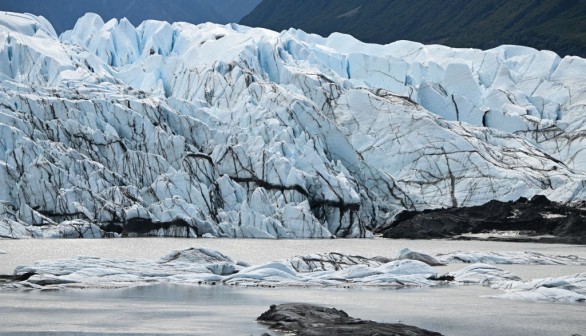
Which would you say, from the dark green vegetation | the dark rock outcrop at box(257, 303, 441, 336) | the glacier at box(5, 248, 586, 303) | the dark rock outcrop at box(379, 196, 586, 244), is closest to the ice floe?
the glacier at box(5, 248, 586, 303)

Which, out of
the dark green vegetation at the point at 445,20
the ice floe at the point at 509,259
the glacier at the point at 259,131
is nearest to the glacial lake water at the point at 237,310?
the ice floe at the point at 509,259

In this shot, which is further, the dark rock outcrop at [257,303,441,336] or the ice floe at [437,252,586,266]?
the ice floe at [437,252,586,266]

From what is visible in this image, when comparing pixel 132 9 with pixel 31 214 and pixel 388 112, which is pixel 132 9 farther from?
pixel 31 214

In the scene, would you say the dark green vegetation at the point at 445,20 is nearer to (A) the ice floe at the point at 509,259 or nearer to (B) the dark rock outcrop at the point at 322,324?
(A) the ice floe at the point at 509,259

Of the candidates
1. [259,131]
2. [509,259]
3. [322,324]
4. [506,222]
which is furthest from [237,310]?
[259,131]

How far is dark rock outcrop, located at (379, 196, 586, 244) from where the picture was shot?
51.0 metres

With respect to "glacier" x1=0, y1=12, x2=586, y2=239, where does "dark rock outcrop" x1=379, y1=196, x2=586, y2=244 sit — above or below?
below

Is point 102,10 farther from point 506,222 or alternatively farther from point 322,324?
point 322,324

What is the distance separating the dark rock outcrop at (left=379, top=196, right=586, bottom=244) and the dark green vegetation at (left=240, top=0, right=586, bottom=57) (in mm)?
76399

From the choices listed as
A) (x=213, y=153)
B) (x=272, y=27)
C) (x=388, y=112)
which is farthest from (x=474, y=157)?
(x=272, y=27)

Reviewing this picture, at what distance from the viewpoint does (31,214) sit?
43.9 meters

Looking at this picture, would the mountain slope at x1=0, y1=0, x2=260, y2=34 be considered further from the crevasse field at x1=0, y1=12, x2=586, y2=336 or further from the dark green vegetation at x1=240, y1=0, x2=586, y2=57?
the crevasse field at x1=0, y1=12, x2=586, y2=336

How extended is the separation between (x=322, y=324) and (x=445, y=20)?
146574mm

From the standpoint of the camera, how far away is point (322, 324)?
47.8ft
